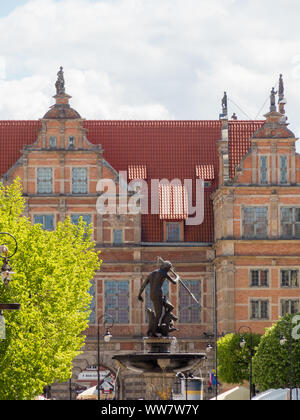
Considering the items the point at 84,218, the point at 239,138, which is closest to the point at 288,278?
the point at 239,138

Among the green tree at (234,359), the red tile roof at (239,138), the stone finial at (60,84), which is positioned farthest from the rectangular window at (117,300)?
the stone finial at (60,84)

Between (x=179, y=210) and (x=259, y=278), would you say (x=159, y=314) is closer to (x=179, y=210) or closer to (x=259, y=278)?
(x=259, y=278)

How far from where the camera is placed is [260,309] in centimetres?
6175

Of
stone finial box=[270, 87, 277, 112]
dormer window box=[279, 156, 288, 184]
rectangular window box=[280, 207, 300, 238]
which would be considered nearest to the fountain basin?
rectangular window box=[280, 207, 300, 238]

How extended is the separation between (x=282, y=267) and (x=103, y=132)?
1380 cm

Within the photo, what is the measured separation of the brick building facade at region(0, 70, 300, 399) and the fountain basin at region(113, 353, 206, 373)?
2996 cm

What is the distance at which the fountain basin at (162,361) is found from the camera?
31.3 m

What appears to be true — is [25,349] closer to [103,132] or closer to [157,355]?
[157,355]

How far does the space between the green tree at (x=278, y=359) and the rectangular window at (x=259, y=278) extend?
10.3 m

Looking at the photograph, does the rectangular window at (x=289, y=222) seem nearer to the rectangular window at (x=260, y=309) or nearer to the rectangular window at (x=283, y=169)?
the rectangular window at (x=283, y=169)

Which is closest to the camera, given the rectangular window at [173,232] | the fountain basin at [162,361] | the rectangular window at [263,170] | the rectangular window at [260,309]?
the fountain basin at [162,361]

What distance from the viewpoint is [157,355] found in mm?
31281

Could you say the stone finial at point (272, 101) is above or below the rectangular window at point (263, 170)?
above

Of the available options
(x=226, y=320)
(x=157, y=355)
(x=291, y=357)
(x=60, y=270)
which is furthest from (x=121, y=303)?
(x=157, y=355)
